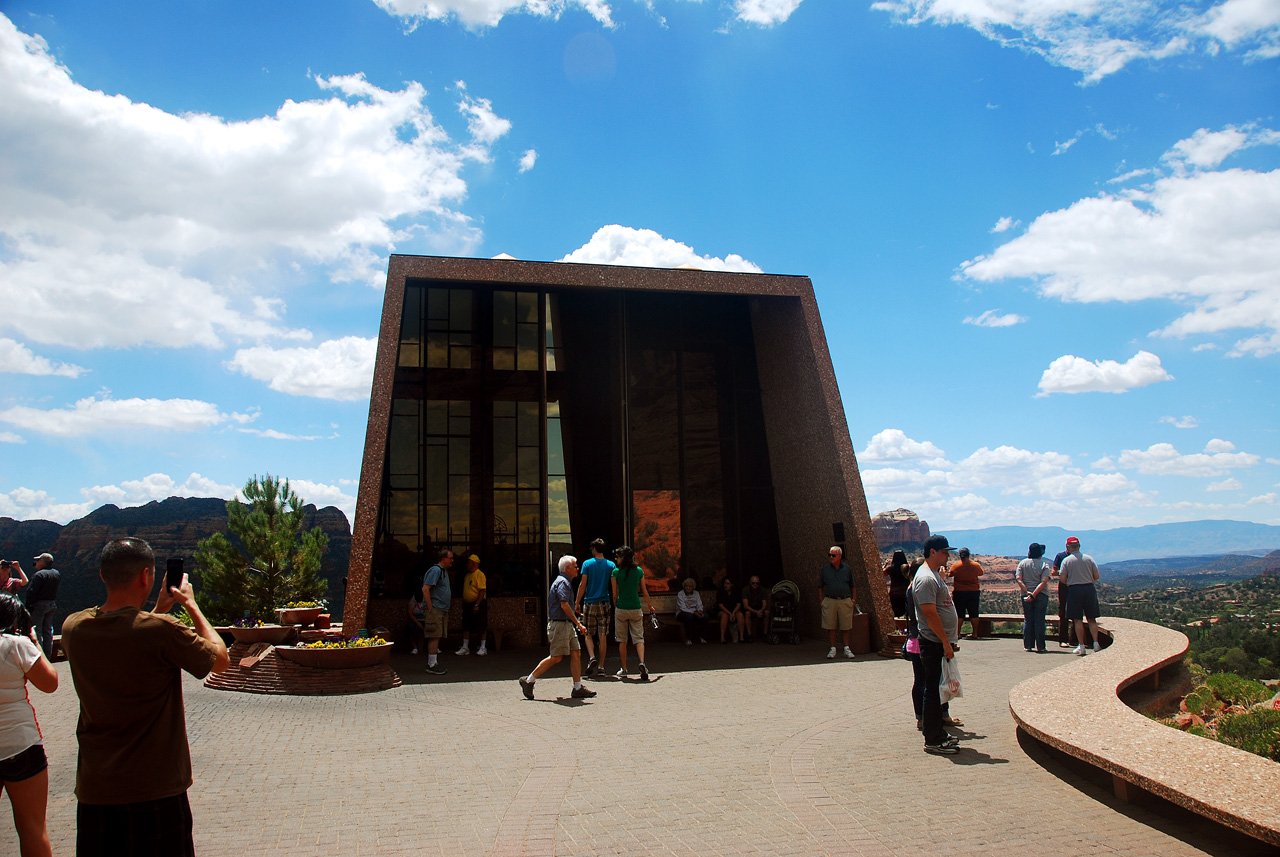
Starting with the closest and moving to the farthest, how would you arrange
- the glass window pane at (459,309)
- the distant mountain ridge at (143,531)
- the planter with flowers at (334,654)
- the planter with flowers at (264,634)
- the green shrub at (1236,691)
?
the planter with flowers at (334,654) → the green shrub at (1236,691) → the planter with flowers at (264,634) → the glass window pane at (459,309) → the distant mountain ridge at (143,531)

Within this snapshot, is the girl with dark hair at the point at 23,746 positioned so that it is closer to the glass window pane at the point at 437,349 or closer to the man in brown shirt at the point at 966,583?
the glass window pane at the point at 437,349

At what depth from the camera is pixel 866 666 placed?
11547 mm

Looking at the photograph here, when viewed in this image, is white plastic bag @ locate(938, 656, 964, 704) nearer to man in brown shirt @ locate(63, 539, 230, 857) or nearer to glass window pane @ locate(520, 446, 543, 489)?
man in brown shirt @ locate(63, 539, 230, 857)

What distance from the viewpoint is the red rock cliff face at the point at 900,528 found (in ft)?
296

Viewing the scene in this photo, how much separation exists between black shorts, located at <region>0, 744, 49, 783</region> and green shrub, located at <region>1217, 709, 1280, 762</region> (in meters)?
9.52

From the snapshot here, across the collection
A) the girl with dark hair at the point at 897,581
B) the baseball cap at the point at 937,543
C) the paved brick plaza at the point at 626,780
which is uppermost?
the baseball cap at the point at 937,543

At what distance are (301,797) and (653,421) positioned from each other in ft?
38.5

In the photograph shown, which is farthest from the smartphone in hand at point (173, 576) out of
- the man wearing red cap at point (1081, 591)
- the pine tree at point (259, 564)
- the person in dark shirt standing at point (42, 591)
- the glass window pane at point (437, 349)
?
the pine tree at point (259, 564)

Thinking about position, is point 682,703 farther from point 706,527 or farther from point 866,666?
point 706,527

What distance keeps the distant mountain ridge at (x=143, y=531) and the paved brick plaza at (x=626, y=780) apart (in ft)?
160

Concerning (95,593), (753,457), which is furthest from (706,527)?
(95,593)

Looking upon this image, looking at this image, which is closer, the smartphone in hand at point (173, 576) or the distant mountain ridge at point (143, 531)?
the smartphone in hand at point (173, 576)

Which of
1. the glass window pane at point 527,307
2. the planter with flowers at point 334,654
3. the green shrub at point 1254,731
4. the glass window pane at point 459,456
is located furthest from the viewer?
the glass window pane at point 527,307

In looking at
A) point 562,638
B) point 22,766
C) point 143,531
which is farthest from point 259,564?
point 143,531
